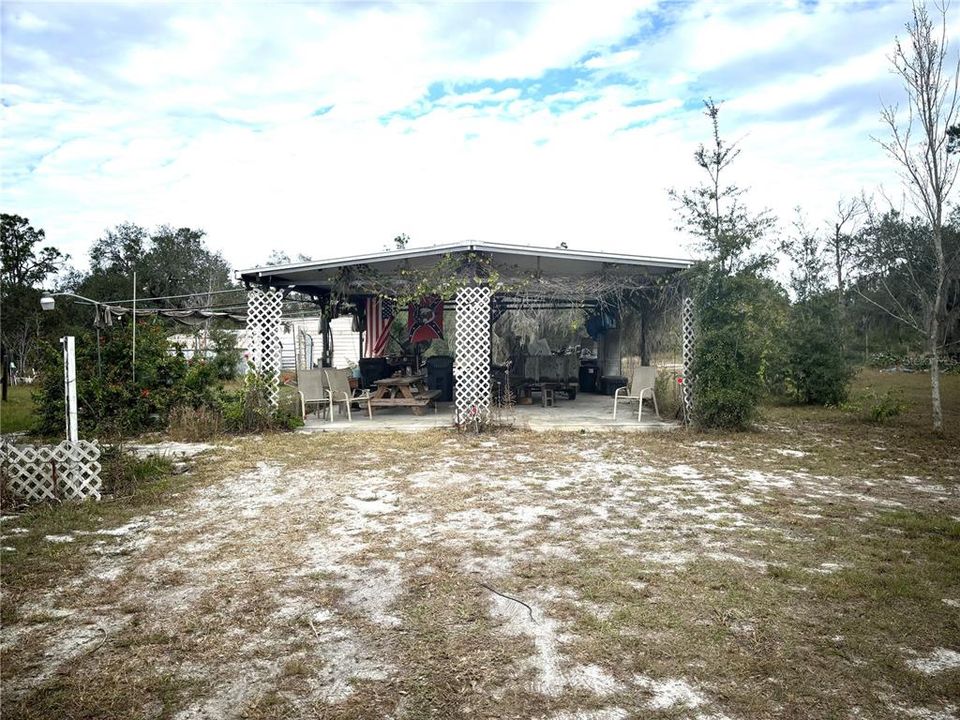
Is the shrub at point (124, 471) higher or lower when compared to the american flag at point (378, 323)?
lower

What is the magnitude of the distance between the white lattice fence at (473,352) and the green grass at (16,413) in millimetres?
6841

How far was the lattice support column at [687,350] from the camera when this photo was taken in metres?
10.2

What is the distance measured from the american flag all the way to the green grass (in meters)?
6.30

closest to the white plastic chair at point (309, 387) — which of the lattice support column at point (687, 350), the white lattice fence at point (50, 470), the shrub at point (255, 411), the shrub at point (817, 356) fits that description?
the shrub at point (255, 411)

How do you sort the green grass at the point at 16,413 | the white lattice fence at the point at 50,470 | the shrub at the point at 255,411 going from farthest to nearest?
1. the green grass at the point at 16,413
2. the shrub at the point at 255,411
3. the white lattice fence at the point at 50,470

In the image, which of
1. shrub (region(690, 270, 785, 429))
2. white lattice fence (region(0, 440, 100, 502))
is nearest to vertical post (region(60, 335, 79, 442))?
white lattice fence (region(0, 440, 100, 502))

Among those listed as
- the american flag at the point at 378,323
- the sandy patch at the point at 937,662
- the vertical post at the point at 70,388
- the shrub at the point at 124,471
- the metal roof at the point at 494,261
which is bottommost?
the sandy patch at the point at 937,662

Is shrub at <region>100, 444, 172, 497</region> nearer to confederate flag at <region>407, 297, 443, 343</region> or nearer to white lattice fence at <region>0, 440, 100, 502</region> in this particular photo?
white lattice fence at <region>0, 440, 100, 502</region>

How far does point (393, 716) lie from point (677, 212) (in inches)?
390

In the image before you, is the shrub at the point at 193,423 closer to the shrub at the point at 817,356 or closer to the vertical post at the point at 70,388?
the vertical post at the point at 70,388

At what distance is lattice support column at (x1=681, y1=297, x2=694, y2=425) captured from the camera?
10.2m

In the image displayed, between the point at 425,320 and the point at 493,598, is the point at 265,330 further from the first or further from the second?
the point at 493,598

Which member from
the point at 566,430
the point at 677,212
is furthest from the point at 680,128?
the point at 566,430

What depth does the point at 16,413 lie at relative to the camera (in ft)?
38.4
